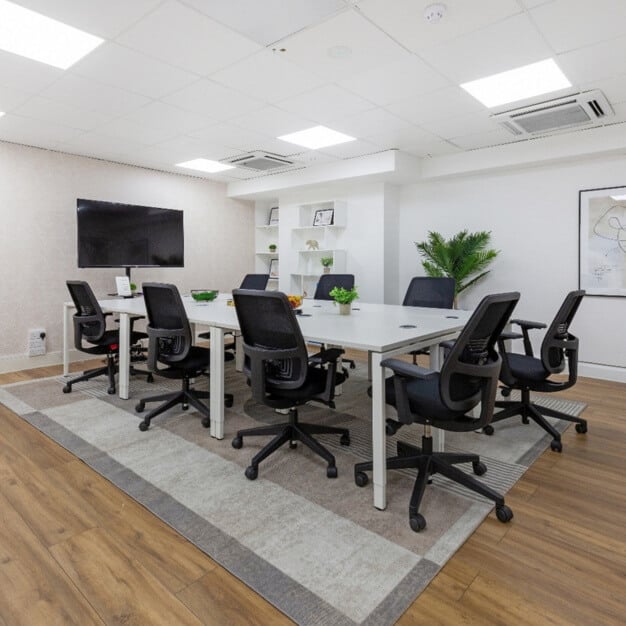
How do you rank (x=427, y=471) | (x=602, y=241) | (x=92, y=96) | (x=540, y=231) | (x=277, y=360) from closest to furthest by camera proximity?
(x=427, y=471)
(x=277, y=360)
(x=92, y=96)
(x=602, y=241)
(x=540, y=231)

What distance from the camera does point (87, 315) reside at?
3.98 m

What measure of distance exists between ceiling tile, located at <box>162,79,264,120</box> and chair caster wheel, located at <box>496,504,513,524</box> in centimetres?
332

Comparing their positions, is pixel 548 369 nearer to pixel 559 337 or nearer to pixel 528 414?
pixel 559 337

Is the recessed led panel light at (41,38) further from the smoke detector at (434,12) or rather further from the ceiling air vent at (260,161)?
the ceiling air vent at (260,161)

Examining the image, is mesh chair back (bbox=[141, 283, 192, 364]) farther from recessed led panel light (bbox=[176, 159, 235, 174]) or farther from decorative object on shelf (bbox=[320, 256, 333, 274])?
decorative object on shelf (bbox=[320, 256, 333, 274])

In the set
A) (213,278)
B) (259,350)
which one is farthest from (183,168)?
(259,350)

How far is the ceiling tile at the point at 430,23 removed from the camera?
2344mm

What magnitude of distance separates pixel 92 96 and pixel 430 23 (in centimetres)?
267

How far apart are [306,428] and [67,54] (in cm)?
286

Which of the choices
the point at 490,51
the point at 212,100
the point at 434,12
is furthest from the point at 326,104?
the point at 434,12

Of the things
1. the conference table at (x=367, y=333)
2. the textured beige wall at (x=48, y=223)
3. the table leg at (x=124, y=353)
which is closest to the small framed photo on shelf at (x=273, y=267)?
the textured beige wall at (x=48, y=223)

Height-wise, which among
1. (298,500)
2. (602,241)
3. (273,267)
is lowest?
(298,500)

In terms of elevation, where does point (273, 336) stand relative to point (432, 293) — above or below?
below

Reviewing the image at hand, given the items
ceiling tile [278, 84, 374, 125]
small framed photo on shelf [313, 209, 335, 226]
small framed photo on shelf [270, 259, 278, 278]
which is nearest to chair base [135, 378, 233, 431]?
ceiling tile [278, 84, 374, 125]
